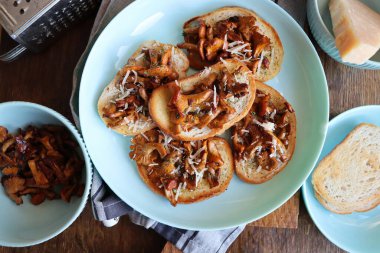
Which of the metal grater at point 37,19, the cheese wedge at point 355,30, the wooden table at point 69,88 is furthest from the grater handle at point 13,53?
the cheese wedge at point 355,30

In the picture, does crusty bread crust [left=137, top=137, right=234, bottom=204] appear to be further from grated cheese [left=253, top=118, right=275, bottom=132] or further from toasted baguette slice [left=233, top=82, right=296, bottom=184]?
grated cheese [left=253, top=118, right=275, bottom=132]

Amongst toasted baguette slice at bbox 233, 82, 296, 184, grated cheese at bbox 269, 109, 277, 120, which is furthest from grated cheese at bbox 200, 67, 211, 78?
grated cheese at bbox 269, 109, 277, 120

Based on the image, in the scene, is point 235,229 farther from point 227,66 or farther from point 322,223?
point 227,66

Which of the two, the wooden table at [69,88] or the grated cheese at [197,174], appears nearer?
the grated cheese at [197,174]

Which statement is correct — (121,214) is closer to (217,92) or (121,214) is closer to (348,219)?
(217,92)

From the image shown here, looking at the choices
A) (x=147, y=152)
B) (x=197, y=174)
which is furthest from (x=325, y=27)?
(x=147, y=152)

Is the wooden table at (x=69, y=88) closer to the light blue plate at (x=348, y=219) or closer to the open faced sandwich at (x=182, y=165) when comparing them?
the light blue plate at (x=348, y=219)

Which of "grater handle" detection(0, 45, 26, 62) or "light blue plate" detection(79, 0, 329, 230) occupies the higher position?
"grater handle" detection(0, 45, 26, 62)
